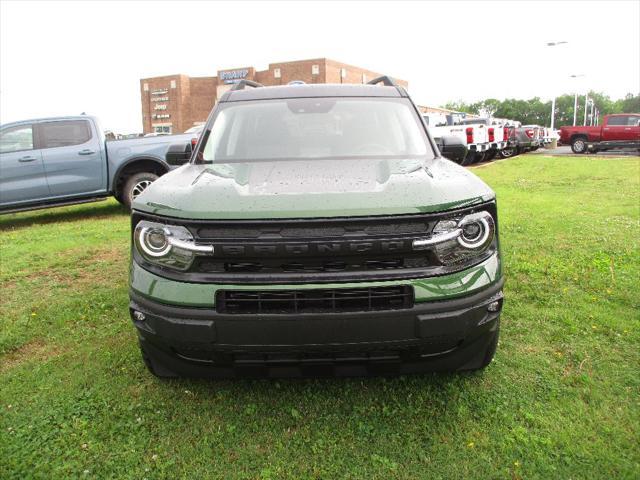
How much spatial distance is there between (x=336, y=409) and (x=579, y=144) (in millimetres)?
25256

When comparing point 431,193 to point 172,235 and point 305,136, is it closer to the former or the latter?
point 172,235

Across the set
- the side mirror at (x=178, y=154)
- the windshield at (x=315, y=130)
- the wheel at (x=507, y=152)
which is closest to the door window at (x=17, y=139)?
the side mirror at (x=178, y=154)

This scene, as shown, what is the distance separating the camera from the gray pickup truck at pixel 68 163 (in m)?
8.11

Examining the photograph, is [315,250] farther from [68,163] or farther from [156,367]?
[68,163]

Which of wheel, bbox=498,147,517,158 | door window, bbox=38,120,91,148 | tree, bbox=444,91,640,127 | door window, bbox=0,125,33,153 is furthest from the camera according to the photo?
tree, bbox=444,91,640,127

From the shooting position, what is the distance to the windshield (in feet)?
10.8

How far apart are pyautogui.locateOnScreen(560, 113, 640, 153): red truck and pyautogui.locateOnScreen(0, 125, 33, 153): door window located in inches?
890

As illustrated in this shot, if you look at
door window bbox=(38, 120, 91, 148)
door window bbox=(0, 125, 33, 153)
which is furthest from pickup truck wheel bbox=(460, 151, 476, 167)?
door window bbox=(0, 125, 33, 153)

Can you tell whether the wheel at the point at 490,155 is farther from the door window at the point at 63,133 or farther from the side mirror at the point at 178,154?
the side mirror at the point at 178,154

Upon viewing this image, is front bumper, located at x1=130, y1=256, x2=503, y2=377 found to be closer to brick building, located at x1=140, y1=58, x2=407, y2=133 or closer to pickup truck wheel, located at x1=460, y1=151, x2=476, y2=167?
pickup truck wheel, located at x1=460, y1=151, x2=476, y2=167

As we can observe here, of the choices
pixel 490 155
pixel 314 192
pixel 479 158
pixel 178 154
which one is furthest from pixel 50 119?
pixel 490 155

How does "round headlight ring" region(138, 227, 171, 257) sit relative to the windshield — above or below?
below

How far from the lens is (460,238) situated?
222cm

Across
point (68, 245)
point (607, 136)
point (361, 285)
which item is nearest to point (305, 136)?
point (361, 285)
